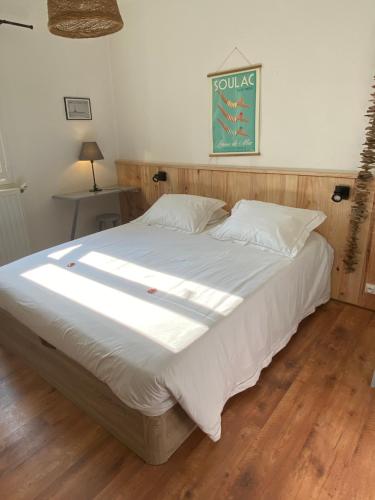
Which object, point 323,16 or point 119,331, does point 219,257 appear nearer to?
point 119,331

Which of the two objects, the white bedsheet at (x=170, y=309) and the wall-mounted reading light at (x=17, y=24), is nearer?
the white bedsheet at (x=170, y=309)

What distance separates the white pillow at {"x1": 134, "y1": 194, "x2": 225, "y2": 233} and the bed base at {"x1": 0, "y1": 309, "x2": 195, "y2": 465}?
53.8 inches

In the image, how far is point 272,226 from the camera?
7.28 ft

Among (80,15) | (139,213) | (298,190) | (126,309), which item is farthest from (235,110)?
(126,309)

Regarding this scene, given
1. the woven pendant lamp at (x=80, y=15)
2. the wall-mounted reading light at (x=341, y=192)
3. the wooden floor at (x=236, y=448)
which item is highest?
the woven pendant lamp at (x=80, y=15)

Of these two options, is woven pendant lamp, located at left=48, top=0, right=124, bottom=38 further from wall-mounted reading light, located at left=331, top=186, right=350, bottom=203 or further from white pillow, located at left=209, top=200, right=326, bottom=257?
wall-mounted reading light, located at left=331, top=186, right=350, bottom=203

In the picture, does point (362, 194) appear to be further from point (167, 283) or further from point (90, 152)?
point (90, 152)

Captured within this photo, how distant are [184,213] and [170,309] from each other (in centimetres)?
131

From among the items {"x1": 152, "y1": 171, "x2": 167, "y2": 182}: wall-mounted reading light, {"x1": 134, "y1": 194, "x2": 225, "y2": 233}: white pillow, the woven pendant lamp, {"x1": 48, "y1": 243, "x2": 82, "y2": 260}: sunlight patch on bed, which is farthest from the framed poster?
{"x1": 48, "y1": 243, "x2": 82, "y2": 260}: sunlight patch on bed

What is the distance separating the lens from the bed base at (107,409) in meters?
1.32

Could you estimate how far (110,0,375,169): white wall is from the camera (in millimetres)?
2139

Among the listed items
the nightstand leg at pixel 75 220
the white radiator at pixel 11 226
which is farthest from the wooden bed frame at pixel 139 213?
the white radiator at pixel 11 226

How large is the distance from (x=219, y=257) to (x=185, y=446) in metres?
1.07

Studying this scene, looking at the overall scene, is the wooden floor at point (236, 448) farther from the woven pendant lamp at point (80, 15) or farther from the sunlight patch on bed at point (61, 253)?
the woven pendant lamp at point (80, 15)
